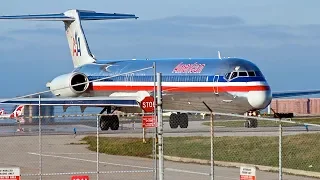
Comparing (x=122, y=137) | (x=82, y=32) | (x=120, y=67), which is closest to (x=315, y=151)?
(x=122, y=137)

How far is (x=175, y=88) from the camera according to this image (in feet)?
140

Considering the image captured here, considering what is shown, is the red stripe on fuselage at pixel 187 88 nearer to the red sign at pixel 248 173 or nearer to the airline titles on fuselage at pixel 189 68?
the airline titles on fuselage at pixel 189 68

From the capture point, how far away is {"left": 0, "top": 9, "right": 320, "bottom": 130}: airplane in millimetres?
40688

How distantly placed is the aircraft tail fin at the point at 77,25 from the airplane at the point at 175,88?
353 cm

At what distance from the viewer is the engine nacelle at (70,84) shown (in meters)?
46.7

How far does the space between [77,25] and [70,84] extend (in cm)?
893

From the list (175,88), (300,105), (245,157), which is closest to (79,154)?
(245,157)

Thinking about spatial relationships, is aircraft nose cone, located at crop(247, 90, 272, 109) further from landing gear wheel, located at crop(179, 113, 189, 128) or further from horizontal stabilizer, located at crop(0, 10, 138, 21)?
horizontal stabilizer, located at crop(0, 10, 138, 21)

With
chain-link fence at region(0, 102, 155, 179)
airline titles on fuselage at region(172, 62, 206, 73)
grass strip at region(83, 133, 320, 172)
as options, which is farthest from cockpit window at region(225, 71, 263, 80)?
grass strip at region(83, 133, 320, 172)

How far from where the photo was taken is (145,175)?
2544 centimetres

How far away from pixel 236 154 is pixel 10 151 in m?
7.85

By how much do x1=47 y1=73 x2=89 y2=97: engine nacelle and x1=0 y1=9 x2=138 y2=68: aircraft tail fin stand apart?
421 centimetres

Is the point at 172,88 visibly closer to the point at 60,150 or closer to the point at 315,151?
the point at 60,150

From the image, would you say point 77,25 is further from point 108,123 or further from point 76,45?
point 108,123
